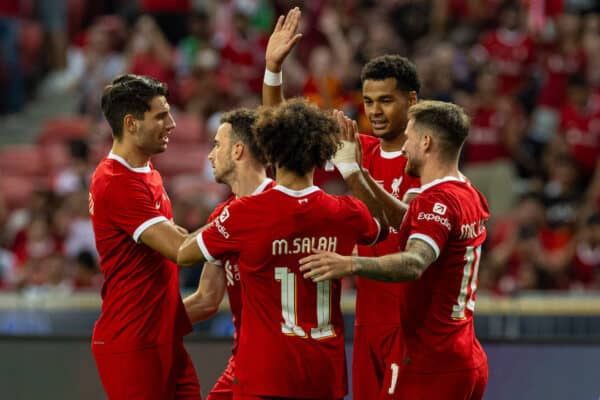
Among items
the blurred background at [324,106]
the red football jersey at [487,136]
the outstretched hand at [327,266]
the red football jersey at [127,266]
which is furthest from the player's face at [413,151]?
the red football jersey at [487,136]

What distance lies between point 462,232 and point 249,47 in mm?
8655

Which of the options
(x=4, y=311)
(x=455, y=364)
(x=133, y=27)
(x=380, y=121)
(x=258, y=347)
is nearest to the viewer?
(x=258, y=347)

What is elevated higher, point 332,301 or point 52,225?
point 332,301

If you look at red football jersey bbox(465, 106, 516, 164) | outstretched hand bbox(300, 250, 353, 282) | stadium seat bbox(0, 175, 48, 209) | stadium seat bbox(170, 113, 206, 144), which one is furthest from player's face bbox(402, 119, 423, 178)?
stadium seat bbox(0, 175, 48, 209)

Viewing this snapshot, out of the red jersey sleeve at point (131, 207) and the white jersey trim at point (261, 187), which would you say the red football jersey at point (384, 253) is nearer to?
the white jersey trim at point (261, 187)

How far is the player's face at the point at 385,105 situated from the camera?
20.0 ft

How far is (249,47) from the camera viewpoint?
537 inches

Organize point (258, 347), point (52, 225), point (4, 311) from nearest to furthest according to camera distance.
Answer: point (258, 347) → point (4, 311) → point (52, 225)

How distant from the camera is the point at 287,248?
5012 millimetres

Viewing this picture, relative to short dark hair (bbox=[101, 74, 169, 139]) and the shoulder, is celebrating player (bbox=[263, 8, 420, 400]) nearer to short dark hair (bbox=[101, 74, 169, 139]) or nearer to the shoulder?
the shoulder

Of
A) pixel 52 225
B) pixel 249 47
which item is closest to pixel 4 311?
pixel 52 225

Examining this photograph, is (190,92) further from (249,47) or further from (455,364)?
(455,364)

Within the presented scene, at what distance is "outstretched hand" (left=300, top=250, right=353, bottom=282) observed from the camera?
193 inches

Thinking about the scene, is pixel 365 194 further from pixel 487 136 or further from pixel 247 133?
pixel 487 136
